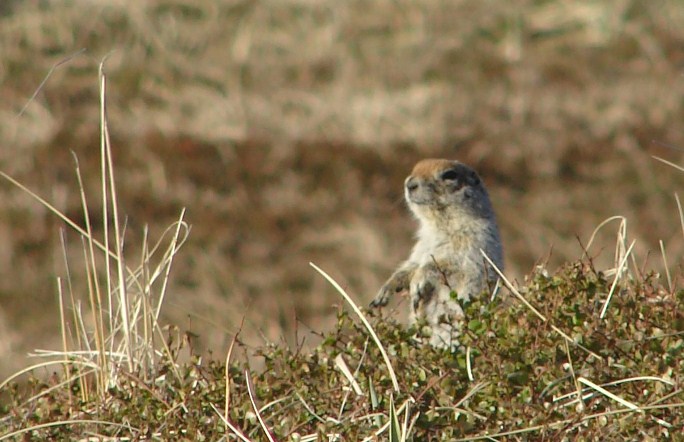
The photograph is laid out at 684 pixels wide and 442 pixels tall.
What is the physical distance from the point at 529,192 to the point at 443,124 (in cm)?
132

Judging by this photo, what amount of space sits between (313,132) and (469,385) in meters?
12.2

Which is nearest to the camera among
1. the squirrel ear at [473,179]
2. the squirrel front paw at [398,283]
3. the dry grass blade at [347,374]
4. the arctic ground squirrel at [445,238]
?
the dry grass blade at [347,374]

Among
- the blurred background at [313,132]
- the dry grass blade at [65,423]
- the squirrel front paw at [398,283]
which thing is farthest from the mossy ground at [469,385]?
the blurred background at [313,132]

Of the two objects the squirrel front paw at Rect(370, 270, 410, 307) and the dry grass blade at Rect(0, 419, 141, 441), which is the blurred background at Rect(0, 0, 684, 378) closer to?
the squirrel front paw at Rect(370, 270, 410, 307)

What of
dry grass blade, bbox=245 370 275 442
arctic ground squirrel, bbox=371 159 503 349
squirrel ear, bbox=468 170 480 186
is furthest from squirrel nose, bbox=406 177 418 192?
dry grass blade, bbox=245 370 275 442

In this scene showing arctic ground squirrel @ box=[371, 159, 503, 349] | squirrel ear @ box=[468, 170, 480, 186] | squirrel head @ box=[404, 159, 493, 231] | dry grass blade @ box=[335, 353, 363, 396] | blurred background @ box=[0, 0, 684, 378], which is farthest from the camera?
blurred background @ box=[0, 0, 684, 378]

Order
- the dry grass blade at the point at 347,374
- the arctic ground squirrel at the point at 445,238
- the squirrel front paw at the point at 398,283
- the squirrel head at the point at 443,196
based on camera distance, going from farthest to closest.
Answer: the squirrel head at the point at 443,196 < the squirrel front paw at the point at 398,283 < the arctic ground squirrel at the point at 445,238 < the dry grass blade at the point at 347,374

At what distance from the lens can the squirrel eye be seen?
22.4 ft

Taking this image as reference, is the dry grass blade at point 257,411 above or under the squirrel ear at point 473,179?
above

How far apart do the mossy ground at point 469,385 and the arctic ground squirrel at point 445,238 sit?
60.4 inches

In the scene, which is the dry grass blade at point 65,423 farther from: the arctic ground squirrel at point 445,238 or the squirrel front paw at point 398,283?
the squirrel front paw at point 398,283

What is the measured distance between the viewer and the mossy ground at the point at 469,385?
12.0 feet

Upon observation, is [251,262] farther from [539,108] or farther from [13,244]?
[539,108]

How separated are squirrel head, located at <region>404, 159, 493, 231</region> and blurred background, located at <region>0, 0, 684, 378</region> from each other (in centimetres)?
564
